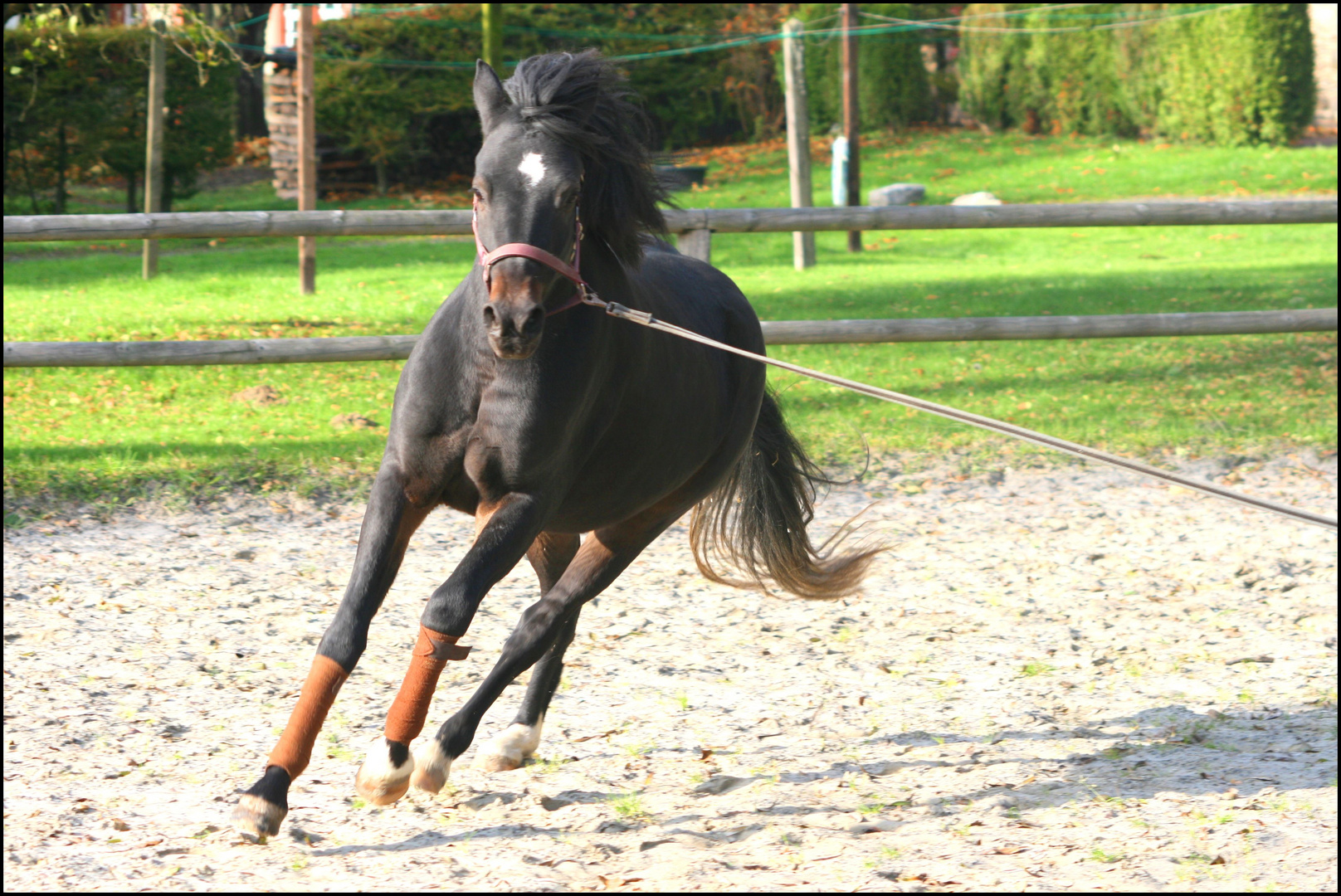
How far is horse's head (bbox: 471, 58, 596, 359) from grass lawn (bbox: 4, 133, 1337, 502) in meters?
3.71

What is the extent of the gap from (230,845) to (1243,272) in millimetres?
11643

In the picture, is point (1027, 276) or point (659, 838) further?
point (1027, 276)

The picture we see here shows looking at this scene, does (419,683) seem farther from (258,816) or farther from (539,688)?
(539,688)

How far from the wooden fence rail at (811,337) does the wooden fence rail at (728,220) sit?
21.5 inches

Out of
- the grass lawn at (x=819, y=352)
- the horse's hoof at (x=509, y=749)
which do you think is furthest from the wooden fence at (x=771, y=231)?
the horse's hoof at (x=509, y=749)

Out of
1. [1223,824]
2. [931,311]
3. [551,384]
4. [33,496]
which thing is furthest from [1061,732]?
[931,311]

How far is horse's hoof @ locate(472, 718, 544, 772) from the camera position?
343cm

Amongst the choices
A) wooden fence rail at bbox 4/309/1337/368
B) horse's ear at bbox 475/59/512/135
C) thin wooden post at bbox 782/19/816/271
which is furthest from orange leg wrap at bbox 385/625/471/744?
thin wooden post at bbox 782/19/816/271

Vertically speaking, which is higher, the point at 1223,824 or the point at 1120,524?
the point at 1120,524

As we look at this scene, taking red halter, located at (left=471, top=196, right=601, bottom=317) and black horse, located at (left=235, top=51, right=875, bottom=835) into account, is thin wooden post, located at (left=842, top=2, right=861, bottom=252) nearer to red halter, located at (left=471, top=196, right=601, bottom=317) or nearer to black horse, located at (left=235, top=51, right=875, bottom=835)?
black horse, located at (left=235, top=51, right=875, bottom=835)

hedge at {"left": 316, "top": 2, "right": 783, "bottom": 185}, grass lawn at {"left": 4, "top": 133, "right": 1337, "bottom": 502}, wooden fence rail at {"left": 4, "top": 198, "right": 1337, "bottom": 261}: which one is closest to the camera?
wooden fence rail at {"left": 4, "top": 198, "right": 1337, "bottom": 261}

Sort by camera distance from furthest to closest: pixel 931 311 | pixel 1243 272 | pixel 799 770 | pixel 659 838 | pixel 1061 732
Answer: pixel 1243 272
pixel 931 311
pixel 1061 732
pixel 799 770
pixel 659 838

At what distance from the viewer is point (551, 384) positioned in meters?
2.79

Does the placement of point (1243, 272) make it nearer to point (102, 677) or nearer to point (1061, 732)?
point (1061, 732)
